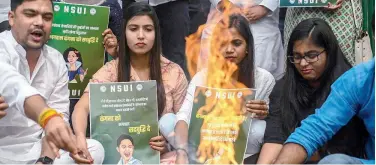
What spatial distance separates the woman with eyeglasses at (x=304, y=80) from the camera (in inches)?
205

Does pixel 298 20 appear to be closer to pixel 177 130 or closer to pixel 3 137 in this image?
pixel 177 130

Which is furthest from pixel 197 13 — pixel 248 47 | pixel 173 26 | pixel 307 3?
pixel 307 3

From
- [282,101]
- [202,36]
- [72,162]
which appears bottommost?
[72,162]

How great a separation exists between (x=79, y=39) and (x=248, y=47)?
1039mm

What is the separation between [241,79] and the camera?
535cm

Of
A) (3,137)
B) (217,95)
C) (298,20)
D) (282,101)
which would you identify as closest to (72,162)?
(3,137)

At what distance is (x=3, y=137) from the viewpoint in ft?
17.1

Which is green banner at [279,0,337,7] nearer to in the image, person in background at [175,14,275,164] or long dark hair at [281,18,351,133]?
long dark hair at [281,18,351,133]

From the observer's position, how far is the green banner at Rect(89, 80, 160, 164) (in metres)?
5.19

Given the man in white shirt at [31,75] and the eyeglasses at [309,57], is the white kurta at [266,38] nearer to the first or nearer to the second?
the eyeglasses at [309,57]

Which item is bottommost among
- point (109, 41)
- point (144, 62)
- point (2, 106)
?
point (2, 106)

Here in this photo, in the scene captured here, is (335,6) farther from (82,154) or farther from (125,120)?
(82,154)

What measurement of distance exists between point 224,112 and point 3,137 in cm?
131

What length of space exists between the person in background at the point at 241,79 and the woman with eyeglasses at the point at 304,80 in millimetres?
79
